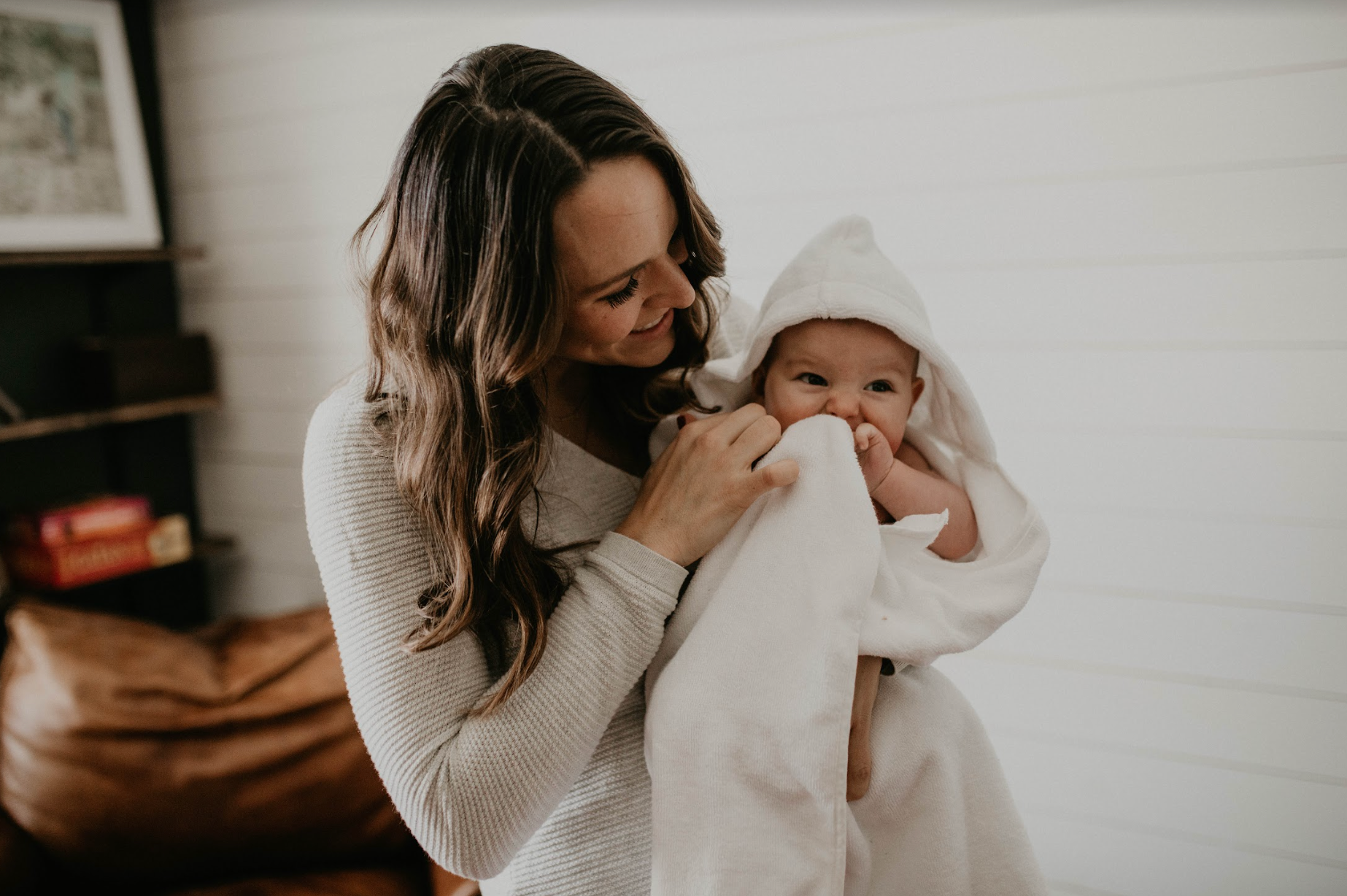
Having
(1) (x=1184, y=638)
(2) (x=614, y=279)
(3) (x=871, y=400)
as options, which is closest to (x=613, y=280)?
(2) (x=614, y=279)

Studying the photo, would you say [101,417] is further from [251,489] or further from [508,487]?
[508,487]

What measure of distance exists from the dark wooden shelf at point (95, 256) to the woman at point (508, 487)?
2016mm

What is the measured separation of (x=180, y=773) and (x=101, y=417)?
153cm

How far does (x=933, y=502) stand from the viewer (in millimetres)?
1082

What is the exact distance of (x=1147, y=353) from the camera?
5.38ft

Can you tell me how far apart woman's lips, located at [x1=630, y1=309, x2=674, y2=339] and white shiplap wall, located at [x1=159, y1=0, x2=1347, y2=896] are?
3.11 feet

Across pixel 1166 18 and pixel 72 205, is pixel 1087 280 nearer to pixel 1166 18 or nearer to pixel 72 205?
pixel 1166 18

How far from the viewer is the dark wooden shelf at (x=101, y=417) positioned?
2.48 metres

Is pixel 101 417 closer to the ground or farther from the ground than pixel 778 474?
closer to the ground

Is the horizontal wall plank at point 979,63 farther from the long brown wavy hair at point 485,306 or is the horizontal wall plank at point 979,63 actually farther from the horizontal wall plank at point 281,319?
the horizontal wall plank at point 281,319

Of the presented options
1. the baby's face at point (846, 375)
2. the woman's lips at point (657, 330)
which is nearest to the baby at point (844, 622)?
the baby's face at point (846, 375)

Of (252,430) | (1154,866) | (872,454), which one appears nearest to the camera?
(872,454)

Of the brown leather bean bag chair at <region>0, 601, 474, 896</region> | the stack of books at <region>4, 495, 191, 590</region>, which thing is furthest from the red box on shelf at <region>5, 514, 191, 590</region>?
the brown leather bean bag chair at <region>0, 601, 474, 896</region>

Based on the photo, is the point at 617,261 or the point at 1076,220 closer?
the point at 617,261
